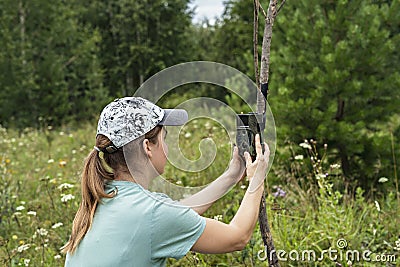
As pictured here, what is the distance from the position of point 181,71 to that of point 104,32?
1601 centimetres

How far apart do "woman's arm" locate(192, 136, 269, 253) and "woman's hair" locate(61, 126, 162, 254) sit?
0.33 m

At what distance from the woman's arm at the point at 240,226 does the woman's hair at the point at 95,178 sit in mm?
332

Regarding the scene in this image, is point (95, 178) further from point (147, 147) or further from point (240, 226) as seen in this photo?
point (240, 226)

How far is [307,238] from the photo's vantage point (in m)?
2.92

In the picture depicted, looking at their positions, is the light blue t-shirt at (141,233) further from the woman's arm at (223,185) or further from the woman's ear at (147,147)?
the woman's arm at (223,185)

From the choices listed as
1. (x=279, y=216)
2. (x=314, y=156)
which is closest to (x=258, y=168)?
(x=279, y=216)

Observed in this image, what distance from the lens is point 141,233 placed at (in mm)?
1617

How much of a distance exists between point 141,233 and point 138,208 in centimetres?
8

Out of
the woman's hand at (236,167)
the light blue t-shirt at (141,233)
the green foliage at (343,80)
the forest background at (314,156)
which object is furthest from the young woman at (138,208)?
the green foliage at (343,80)

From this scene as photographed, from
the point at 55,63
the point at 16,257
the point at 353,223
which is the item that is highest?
the point at 55,63

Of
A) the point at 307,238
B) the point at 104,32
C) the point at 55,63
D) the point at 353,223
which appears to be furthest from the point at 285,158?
the point at 104,32

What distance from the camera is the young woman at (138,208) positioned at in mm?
1630

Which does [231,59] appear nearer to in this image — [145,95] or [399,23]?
[399,23]

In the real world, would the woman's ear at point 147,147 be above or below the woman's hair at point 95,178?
above
